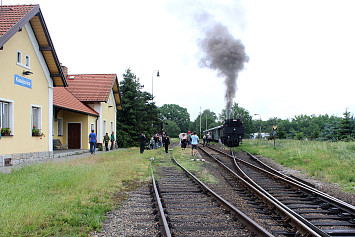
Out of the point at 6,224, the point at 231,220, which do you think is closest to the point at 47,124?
the point at 6,224

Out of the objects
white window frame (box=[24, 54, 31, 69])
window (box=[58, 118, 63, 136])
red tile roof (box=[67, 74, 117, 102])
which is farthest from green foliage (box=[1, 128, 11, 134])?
red tile roof (box=[67, 74, 117, 102])

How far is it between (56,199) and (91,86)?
20.7m

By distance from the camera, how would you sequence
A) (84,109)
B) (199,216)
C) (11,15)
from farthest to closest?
(84,109)
(11,15)
(199,216)

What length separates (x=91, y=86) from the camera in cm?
2612

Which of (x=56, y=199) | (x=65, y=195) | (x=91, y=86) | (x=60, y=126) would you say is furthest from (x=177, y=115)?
(x=56, y=199)

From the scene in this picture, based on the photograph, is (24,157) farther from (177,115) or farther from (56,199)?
(177,115)

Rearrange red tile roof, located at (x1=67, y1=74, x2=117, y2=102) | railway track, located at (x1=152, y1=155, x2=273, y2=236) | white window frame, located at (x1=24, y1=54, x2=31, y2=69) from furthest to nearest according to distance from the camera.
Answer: red tile roof, located at (x1=67, y1=74, x2=117, y2=102) < white window frame, located at (x1=24, y1=54, x2=31, y2=69) < railway track, located at (x1=152, y1=155, x2=273, y2=236)

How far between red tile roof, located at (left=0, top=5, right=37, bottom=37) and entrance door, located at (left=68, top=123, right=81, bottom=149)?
1111 cm

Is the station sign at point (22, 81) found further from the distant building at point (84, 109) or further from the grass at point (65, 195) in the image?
the grass at point (65, 195)

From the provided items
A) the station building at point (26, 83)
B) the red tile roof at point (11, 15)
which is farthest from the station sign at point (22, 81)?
the red tile roof at point (11, 15)

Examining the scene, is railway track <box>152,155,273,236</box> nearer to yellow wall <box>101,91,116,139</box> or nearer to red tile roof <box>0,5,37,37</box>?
red tile roof <box>0,5,37,37</box>

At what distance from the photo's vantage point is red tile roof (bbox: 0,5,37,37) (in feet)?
37.4

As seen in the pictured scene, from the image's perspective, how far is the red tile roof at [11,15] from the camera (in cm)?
1141

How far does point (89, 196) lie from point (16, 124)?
7588mm
